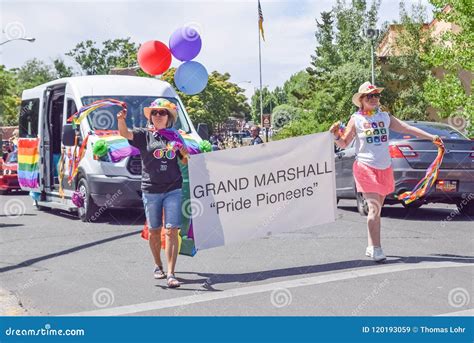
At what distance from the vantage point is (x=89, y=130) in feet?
40.4

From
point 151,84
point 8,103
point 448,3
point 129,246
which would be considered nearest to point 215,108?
point 8,103

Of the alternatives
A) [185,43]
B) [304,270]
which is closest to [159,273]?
[304,270]

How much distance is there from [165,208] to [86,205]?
5736mm

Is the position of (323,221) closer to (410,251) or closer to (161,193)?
(410,251)

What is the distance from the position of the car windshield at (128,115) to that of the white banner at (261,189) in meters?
5.00

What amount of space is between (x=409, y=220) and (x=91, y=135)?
5.65 meters

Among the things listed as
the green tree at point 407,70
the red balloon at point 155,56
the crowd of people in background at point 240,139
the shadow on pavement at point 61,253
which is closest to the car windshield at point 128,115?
the red balloon at point 155,56

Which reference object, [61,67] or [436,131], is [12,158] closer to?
[436,131]

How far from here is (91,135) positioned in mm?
12203

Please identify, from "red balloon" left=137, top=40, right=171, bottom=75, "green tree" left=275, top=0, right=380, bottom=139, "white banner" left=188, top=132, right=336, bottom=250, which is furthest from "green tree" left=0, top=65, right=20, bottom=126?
"white banner" left=188, top=132, right=336, bottom=250

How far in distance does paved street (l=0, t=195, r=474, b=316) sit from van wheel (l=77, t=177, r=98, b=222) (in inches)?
38.9

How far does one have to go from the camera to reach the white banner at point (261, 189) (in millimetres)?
7660

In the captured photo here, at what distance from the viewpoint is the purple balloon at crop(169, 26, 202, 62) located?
11.2 m

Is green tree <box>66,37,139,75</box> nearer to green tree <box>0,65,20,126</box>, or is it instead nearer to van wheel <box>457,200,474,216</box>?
green tree <box>0,65,20,126</box>
